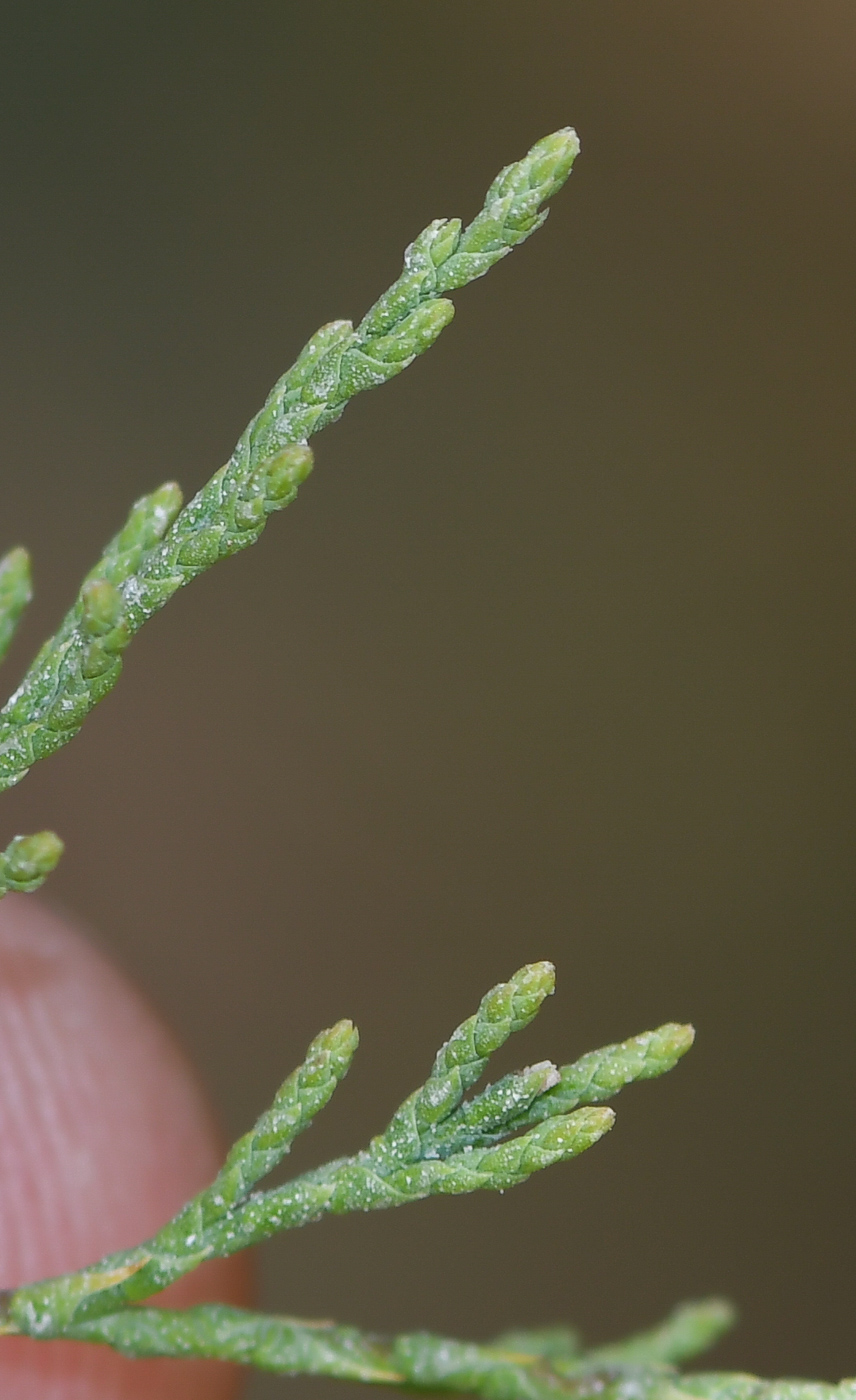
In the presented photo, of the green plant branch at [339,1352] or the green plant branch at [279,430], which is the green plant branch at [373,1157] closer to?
the green plant branch at [339,1352]

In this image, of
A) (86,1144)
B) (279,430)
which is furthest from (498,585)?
(279,430)

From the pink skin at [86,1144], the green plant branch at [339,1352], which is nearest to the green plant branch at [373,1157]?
the green plant branch at [339,1352]

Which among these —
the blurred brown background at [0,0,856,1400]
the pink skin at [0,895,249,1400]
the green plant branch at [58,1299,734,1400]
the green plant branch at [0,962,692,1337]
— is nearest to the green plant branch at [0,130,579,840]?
the green plant branch at [0,962,692,1337]

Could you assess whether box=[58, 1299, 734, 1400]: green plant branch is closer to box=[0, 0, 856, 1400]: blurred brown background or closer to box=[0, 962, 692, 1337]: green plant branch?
box=[0, 962, 692, 1337]: green plant branch

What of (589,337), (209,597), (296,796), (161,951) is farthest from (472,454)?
(161,951)

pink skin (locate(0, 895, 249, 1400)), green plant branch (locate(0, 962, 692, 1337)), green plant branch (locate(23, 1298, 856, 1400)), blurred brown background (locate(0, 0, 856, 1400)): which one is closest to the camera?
green plant branch (locate(0, 962, 692, 1337))

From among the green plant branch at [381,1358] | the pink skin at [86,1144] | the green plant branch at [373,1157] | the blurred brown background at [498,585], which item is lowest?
the green plant branch at [381,1358]

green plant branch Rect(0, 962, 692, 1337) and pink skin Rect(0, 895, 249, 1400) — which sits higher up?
pink skin Rect(0, 895, 249, 1400)

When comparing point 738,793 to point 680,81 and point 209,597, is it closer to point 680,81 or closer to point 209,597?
point 209,597
